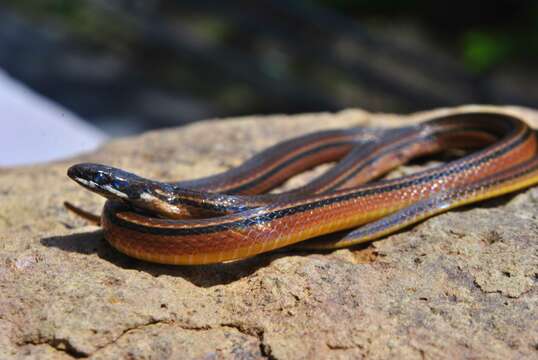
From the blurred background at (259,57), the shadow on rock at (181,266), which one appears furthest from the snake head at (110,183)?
the blurred background at (259,57)

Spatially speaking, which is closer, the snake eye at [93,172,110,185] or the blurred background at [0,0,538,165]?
the snake eye at [93,172,110,185]

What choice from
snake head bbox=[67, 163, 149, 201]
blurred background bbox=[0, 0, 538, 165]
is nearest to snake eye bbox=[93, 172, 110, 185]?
snake head bbox=[67, 163, 149, 201]

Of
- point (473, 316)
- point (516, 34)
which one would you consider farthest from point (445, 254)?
point (516, 34)

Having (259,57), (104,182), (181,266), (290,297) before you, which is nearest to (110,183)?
(104,182)

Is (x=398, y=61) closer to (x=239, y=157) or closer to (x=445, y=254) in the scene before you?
(x=239, y=157)

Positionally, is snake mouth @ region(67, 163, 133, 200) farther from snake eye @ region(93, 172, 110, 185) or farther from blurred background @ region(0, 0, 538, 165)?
blurred background @ region(0, 0, 538, 165)

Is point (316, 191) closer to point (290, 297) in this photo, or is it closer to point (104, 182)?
point (290, 297)
